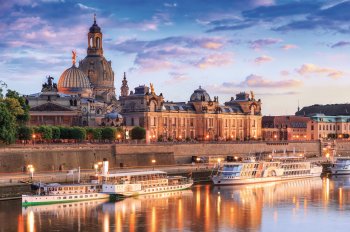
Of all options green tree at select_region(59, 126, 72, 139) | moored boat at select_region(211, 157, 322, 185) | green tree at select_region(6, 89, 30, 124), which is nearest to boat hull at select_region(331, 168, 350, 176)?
moored boat at select_region(211, 157, 322, 185)

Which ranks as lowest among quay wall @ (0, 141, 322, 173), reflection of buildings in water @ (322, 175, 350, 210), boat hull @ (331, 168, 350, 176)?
reflection of buildings in water @ (322, 175, 350, 210)

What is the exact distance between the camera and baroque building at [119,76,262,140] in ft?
348

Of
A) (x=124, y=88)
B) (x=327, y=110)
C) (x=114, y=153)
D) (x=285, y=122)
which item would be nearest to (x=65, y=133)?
(x=114, y=153)

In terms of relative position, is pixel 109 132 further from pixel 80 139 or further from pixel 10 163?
pixel 10 163

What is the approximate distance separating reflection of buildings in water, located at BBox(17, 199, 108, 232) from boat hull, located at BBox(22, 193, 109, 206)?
0.46m

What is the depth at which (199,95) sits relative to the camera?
116375 millimetres

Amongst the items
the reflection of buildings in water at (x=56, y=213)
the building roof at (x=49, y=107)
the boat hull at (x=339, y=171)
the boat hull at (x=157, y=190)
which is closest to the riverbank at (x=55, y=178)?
the reflection of buildings in water at (x=56, y=213)

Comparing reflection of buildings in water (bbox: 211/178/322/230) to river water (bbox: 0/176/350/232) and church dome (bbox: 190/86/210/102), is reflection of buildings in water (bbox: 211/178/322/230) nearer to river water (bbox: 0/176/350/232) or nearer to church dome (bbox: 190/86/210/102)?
river water (bbox: 0/176/350/232)

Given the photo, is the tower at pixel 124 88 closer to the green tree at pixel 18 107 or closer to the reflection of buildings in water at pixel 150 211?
the green tree at pixel 18 107

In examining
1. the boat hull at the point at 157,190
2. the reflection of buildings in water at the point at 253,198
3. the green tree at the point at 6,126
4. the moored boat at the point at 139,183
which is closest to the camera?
the reflection of buildings in water at the point at 253,198

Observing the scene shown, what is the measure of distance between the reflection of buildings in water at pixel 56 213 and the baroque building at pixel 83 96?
43.5 metres

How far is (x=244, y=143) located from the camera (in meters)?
102

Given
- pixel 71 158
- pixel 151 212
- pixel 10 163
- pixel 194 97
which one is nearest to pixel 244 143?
pixel 194 97

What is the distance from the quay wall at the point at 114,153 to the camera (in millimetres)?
67000
